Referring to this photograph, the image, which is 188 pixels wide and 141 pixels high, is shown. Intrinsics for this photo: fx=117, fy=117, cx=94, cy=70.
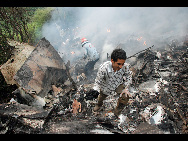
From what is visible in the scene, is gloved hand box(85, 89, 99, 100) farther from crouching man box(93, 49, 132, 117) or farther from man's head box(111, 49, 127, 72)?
man's head box(111, 49, 127, 72)

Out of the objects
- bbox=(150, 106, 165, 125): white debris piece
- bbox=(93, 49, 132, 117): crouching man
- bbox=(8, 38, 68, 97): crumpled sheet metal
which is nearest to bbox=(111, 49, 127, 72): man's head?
bbox=(93, 49, 132, 117): crouching man

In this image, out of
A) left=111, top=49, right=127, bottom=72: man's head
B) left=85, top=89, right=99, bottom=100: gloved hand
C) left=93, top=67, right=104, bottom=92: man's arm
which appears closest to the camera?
left=111, top=49, right=127, bottom=72: man's head

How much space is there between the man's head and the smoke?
5454 millimetres

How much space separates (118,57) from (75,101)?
2.20 m

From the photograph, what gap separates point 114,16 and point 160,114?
9784 mm

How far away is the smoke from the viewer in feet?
26.7

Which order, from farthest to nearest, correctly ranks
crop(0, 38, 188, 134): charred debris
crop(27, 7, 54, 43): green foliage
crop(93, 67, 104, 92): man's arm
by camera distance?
crop(27, 7, 54, 43): green foliage
crop(93, 67, 104, 92): man's arm
crop(0, 38, 188, 134): charred debris

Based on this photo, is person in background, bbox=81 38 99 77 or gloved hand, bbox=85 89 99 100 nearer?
gloved hand, bbox=85 89 99 100

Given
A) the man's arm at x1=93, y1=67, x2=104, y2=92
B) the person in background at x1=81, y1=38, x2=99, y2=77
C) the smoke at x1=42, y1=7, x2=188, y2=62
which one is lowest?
the man's arm at x1=93, y1=67, x2=104, y2=92

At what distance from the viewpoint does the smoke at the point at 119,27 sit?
26.7 feet

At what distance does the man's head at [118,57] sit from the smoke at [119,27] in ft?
17.9

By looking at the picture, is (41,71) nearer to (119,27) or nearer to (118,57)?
(118,57)

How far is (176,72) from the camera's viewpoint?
4594mm

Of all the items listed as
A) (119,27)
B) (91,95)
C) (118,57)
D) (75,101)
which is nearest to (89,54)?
(91,95)
